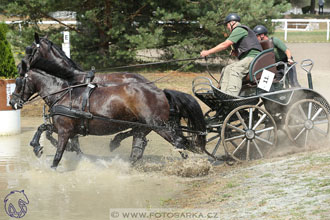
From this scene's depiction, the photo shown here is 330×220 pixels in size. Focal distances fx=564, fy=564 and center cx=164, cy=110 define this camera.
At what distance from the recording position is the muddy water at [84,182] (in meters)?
6.73

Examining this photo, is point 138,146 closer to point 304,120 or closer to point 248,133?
point 248,133

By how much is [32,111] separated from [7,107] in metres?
3.00

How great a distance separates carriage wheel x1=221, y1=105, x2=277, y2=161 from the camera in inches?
335

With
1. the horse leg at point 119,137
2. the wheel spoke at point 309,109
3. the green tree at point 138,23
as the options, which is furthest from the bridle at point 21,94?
the green tree at point 138,23

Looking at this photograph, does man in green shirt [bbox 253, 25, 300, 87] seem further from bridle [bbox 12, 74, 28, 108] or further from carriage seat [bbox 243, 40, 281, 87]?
bridle [bbox 12, 74, 28, 108]

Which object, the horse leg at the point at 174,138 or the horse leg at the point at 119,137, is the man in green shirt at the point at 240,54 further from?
the horse leg at the point at 119,137

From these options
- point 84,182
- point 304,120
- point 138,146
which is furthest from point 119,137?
point 304,120

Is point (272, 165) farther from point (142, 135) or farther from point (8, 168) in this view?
point (8, 168)

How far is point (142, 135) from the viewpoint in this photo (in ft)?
28.1

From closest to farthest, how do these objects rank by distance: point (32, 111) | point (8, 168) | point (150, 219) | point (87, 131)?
point (150, 219) < point (87, 131) < point (8, 168) < point (32, 111)

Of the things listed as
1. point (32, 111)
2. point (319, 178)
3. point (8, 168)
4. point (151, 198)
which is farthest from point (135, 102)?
point (32, 111)

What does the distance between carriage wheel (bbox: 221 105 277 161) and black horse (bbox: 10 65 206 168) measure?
414mm

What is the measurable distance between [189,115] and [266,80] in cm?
127

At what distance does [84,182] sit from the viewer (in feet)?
26.3
